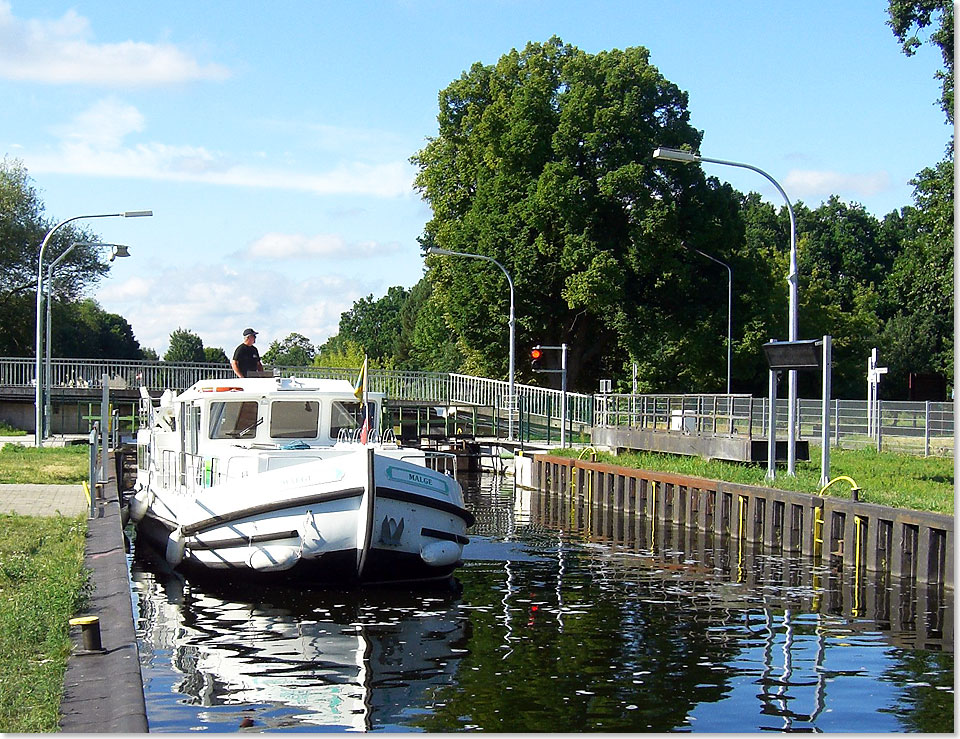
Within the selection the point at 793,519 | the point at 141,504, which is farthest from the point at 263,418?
the point at 793,519

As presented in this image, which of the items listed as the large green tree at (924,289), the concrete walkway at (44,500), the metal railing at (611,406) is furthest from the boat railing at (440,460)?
the large green tree at (924,289)

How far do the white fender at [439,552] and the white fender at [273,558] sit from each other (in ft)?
5.94

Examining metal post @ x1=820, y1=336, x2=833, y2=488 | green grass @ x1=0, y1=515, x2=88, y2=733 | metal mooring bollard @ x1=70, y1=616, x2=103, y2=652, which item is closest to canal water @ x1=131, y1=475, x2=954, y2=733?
metal mooring bollard @ x1=70, y1=616, x2=103, y2=652

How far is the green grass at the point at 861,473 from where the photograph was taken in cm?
2097

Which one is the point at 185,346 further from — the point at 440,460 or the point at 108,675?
the point at 108,675

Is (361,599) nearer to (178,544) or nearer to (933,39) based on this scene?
(178,544)

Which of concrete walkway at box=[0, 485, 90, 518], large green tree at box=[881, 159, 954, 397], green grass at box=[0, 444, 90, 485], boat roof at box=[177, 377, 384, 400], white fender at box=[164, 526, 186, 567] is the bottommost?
white fender at box=[164, 526, 186, 567]

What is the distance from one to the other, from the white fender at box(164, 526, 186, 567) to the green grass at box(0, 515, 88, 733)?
5.04ft

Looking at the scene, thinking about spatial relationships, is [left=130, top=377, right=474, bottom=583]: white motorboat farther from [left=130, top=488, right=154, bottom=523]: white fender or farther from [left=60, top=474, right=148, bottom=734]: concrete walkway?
[left=60, top=474, right=148, bottom=734]: concrete walkway

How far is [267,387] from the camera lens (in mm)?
20000

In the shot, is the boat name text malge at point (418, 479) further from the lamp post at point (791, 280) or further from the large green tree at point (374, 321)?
the large green tree at point (374, 321)

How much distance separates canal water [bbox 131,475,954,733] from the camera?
35.4 ft

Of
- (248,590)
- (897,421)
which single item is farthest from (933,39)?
(248,590)

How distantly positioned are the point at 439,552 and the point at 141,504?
324 inches
